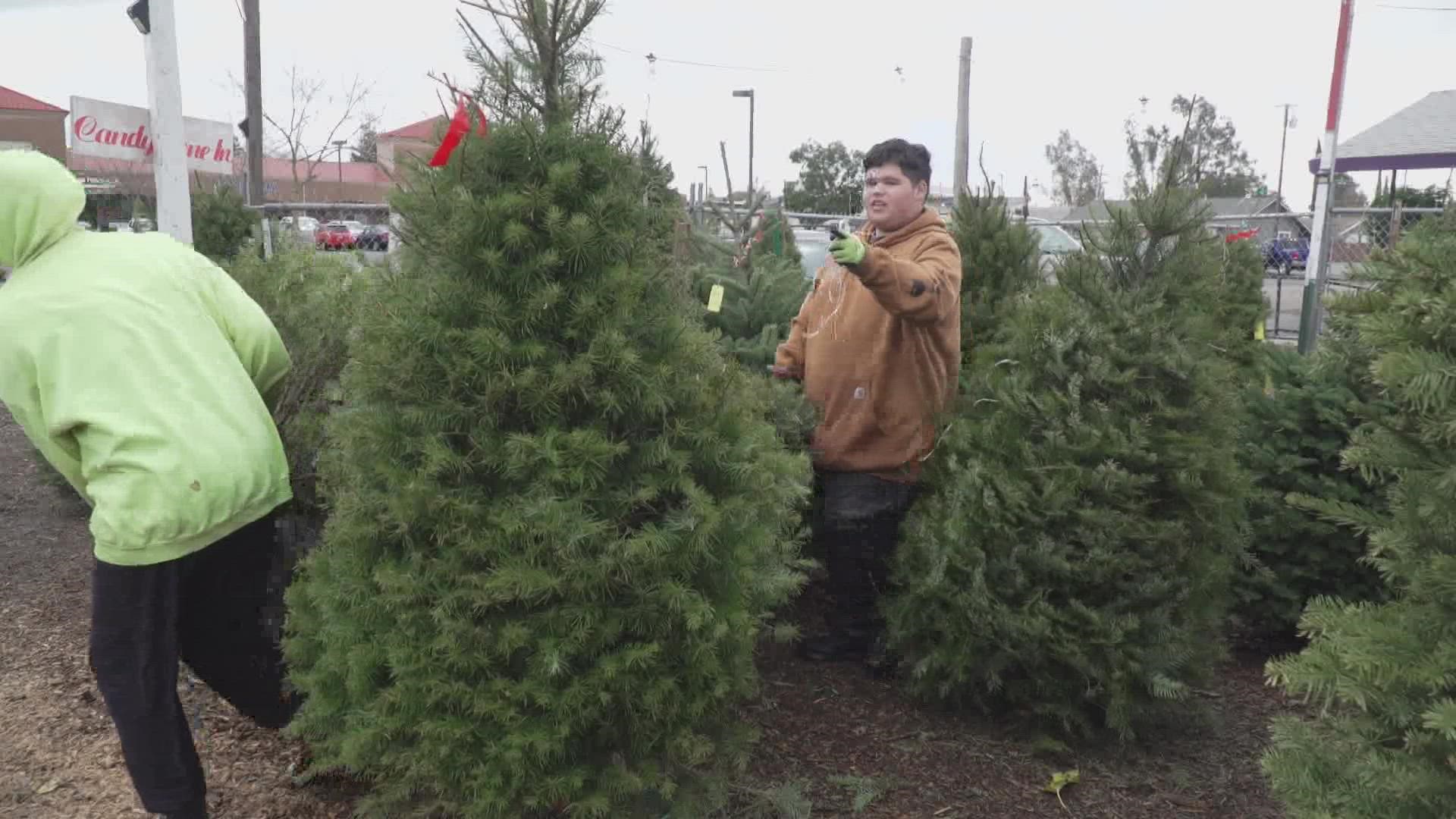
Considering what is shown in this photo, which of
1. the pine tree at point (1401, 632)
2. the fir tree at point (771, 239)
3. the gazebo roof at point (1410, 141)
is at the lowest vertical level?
the pine tree at point (1401, 632)

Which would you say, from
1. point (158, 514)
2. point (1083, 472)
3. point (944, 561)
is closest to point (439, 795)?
point (158, 514)

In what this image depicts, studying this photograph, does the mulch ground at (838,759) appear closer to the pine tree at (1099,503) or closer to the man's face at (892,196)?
the pine tree at (1099,503)

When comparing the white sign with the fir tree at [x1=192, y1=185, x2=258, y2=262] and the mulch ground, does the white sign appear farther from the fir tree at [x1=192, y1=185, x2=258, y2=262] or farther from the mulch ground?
the mulch ground

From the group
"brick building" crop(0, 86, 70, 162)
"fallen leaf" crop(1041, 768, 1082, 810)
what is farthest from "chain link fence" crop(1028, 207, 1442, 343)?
"brick building" crop(0, 86, 70, 162)

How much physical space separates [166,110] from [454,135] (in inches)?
168

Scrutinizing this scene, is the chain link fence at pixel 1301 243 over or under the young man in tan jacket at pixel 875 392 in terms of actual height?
over

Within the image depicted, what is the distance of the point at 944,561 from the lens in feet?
10.7

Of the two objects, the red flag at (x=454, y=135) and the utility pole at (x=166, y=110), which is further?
the utility pole at (x=166, y=110)

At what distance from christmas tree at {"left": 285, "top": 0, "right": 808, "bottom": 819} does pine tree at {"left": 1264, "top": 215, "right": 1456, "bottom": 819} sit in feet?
3.74

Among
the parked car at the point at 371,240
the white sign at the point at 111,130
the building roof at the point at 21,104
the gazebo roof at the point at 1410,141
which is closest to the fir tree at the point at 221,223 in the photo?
the white sign at the point at 111,130

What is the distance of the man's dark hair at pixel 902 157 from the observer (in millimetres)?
3721

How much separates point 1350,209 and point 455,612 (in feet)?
28.8

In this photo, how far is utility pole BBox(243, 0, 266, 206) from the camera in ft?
54.0

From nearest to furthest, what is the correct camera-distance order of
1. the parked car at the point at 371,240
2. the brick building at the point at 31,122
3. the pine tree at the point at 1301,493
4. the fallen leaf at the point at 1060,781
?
the fallen leaf at the point at 1060,781 < the pine tree at the point at 1301,493 < the parked car at the point at 371,240 < the brick building at the point at 31,122
